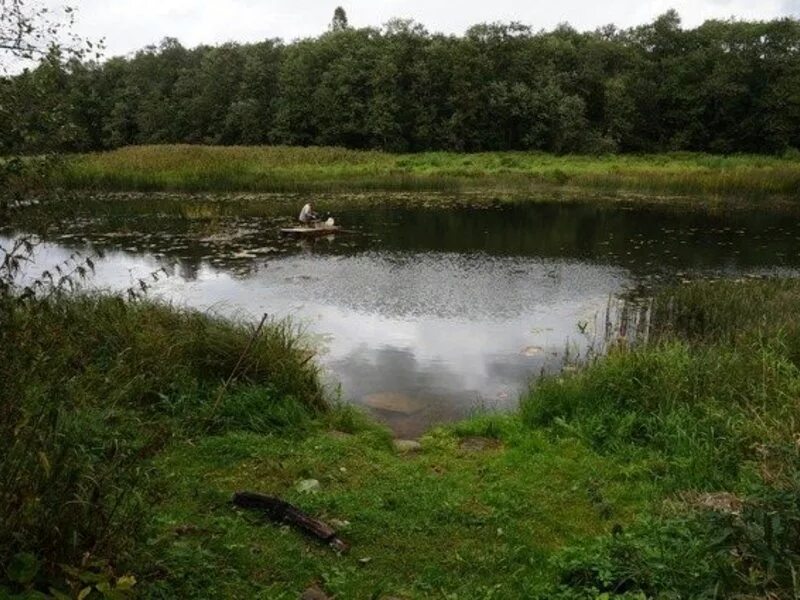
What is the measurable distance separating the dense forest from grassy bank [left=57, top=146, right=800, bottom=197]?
→ 8.32 meters

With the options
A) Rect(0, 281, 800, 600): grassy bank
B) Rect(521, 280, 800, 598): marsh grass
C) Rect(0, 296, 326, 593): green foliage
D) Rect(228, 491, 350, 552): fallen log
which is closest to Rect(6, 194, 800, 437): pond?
Rect(0, 296, 326, 593): green foliage

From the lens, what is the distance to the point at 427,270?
1695 cm

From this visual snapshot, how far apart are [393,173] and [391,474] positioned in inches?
1229

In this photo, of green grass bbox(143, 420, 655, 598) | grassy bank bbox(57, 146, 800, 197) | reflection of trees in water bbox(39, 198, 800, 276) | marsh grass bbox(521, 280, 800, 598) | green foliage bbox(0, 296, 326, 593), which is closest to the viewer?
green foliage bbox(0, 296, 326, 593)

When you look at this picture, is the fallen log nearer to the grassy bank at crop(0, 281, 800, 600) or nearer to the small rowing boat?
the grassy bank at crop(0, 281, 800, 600)

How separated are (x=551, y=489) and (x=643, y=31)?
60351 mm

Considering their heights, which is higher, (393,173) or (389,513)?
(393,173)

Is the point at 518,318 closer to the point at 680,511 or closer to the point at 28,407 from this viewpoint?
the point at 680,511

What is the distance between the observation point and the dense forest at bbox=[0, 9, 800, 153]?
162 feet

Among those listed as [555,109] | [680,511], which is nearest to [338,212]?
[680,511]

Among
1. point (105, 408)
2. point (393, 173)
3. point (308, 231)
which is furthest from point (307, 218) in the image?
point (393, 173)

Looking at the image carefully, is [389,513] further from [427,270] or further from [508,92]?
[508,92]

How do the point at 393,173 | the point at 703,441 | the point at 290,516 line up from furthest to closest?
the point at 393,173
the point at 703,441
the point at 290,516

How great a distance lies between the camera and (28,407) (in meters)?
4.22
